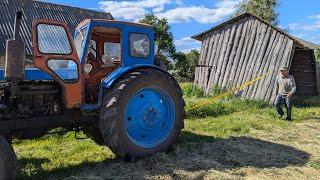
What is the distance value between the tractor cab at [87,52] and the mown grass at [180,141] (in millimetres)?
972

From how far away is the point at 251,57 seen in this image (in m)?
16.8

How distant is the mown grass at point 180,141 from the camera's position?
22.7 feet

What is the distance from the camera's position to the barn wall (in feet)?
52.5

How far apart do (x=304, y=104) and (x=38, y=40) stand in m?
12.0

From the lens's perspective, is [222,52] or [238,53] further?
[222,52]

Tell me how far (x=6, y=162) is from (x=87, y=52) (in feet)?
7.34

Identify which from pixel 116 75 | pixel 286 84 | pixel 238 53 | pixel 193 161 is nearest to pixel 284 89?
pixel 286 84

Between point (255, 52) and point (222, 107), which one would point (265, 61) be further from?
point (222, 107)

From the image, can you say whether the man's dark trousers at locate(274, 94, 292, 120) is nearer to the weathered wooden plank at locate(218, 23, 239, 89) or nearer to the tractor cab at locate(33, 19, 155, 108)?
the weathered wooden plank at locate(218, 23, 239, 89)

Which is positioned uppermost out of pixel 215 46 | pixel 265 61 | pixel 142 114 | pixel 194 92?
pixel 215 46

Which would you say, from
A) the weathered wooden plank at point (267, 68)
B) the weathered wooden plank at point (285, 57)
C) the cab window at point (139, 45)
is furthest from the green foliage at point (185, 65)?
the cab window at point (139, 45)

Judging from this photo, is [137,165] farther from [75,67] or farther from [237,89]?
[237,89]

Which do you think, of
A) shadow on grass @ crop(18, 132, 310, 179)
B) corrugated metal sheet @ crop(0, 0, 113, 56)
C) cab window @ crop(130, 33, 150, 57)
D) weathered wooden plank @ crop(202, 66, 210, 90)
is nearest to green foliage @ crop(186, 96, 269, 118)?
weathered wooden plank @ crop(202, 66, 210, 90)

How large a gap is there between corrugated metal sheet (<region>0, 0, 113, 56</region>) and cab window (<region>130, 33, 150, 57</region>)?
532 inches
